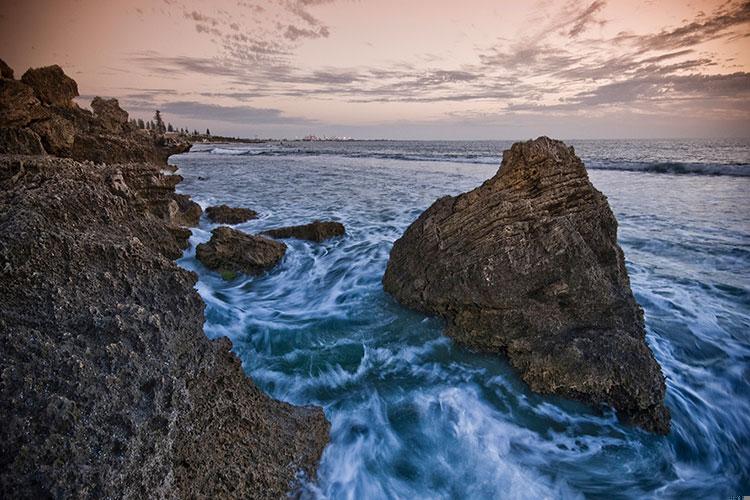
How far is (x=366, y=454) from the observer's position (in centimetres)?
387

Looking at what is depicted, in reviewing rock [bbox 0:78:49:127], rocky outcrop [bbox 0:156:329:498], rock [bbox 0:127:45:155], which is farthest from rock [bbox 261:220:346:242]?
rocky outcrop [bbox 0:156:329:498]

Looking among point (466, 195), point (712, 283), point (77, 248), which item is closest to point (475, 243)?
point (466, 195)

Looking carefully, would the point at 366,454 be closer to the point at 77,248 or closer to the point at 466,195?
the point at 77,248

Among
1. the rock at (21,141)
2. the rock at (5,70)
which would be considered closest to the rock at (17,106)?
the rock at (21,141)

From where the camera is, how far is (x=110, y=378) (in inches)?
85.4

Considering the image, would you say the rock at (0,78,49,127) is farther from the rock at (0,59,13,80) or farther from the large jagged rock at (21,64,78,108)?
the large jagged rock at (21,64,78,108)

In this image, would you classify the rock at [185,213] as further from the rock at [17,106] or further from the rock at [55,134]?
the rock at [17,106]

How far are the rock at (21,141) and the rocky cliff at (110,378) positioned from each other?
16.5 feet

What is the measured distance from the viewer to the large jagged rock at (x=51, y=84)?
44.5ft

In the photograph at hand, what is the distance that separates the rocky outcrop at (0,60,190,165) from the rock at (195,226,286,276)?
3.88m

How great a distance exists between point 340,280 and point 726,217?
48.8 ft

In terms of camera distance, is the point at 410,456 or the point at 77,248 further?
the point at 410,456

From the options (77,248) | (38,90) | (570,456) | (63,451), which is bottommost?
(570,456)

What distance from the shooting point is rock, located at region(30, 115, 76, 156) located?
8875 millimetres
